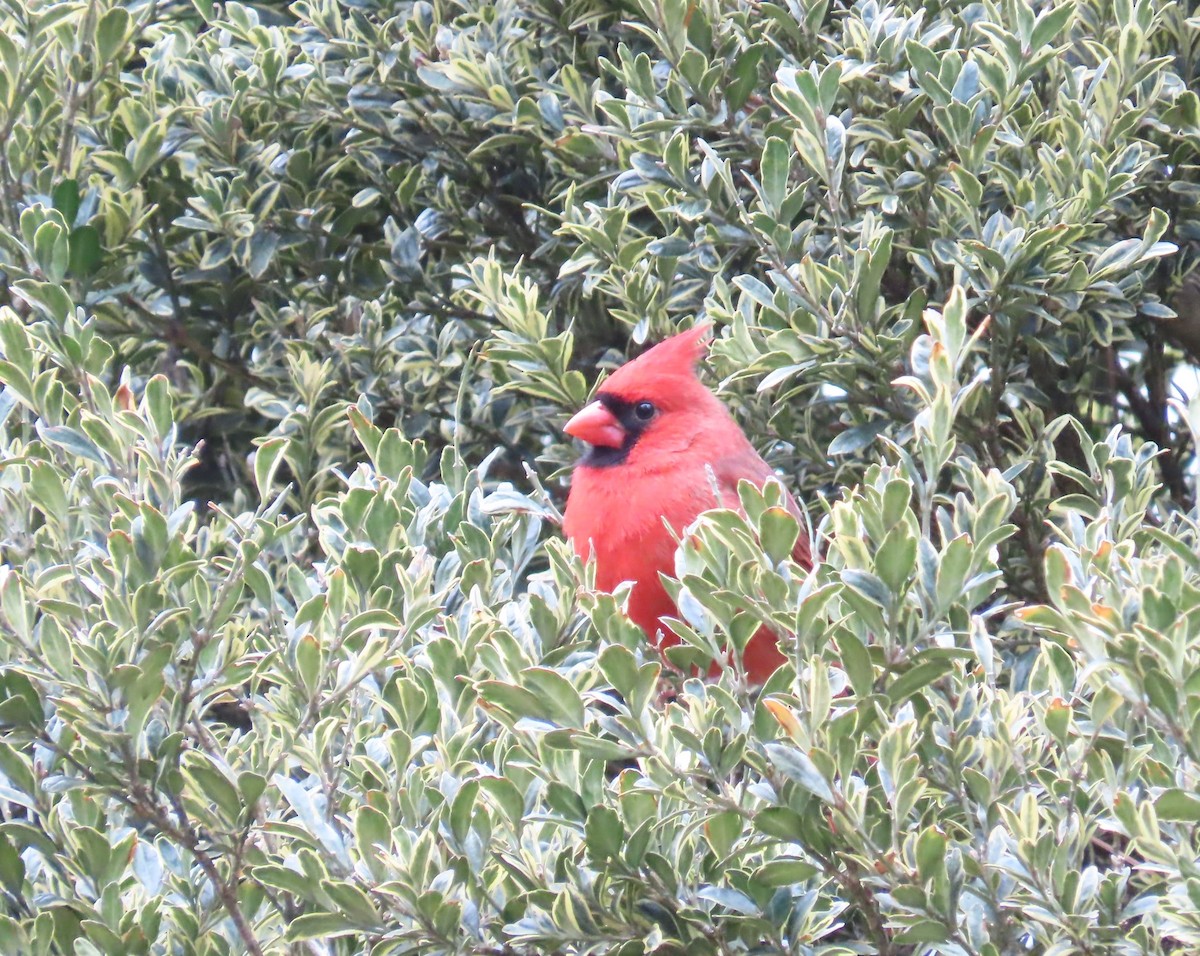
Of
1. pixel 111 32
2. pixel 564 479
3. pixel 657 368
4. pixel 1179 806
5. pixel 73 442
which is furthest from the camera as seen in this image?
pixel 564 479

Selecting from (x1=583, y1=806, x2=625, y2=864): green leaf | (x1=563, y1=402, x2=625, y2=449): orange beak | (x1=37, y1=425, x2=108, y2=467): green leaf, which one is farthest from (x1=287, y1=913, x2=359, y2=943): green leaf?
(x1=563, y1=402, x2=625, y2=449): orange beak

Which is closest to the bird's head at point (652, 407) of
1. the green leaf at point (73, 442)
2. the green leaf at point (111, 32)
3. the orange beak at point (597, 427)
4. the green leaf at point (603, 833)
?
the orange beak at point (597, 427)

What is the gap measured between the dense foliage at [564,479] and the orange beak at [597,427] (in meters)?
Result: 0.07

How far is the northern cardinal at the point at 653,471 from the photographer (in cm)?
278

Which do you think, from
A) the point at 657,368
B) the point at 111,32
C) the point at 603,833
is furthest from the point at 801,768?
the point at 111,32

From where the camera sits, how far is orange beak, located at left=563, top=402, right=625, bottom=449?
9.55 feet

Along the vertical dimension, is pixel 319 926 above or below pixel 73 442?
below

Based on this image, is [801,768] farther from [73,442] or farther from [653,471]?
[653,471]

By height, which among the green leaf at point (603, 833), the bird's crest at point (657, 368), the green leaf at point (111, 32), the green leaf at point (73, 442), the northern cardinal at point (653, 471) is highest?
the green leaf at point (111, 32)

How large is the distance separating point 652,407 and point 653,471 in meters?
0.17

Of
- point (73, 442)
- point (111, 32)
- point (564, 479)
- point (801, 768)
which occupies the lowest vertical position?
point (564, 479)

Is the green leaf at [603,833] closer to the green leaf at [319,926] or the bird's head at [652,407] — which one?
the green leaf at [319,926]

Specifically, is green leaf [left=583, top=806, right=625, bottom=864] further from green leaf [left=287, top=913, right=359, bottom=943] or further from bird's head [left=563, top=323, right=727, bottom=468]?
bird's head [left=563, top=323, right=727, bottom=468]

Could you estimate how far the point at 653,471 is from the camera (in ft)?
9.88
